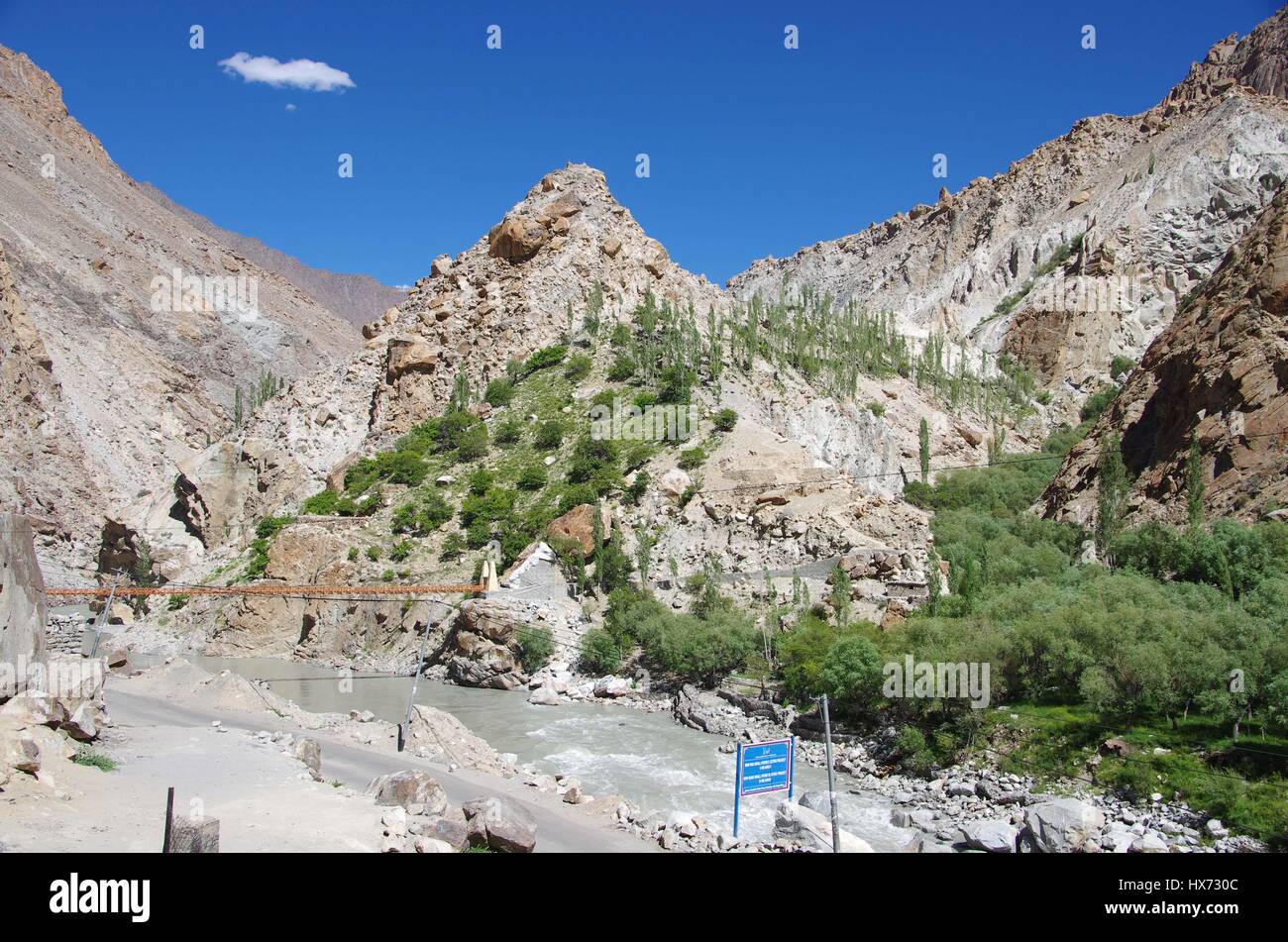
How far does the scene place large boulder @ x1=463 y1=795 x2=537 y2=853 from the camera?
11844 mm

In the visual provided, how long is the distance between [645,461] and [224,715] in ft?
91.5

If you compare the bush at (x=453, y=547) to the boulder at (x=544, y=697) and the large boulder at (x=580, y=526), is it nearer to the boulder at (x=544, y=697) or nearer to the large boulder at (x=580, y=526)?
the large boulder at (x=580, y=526)

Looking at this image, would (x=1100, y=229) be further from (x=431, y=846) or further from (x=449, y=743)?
(x=431, y=846)

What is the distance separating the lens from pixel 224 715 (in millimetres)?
21844

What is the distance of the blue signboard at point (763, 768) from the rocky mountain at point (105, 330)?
4421 cm

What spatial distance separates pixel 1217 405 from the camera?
1391 inches

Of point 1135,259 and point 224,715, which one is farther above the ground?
point 1135,259

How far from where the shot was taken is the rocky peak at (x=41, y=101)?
338 ft
